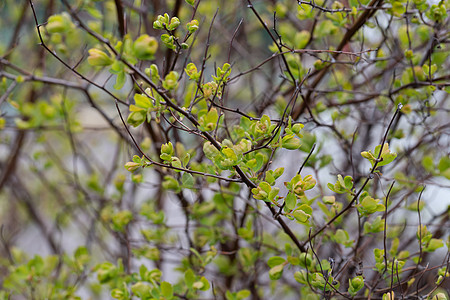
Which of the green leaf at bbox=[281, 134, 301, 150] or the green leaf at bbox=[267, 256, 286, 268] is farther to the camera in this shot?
the green leaf at bbox=[267, 256, 286, 268]

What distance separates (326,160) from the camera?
1.20m

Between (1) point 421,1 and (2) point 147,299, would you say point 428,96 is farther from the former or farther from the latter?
(2) point 147,299

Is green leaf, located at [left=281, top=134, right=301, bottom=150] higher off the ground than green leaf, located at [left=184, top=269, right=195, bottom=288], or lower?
higher

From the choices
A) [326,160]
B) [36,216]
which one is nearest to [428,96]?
[326,160]

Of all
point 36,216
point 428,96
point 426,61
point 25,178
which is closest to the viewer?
point 428,96

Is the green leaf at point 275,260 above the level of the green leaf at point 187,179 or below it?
below

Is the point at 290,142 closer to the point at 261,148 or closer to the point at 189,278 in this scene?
the point at 261,148

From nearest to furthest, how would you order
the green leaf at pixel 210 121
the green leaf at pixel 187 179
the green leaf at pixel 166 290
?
1. the green leaf at pixel 210 121
2. the green leaf at pixel 187 179
3. the green leaf at pixel 166 290

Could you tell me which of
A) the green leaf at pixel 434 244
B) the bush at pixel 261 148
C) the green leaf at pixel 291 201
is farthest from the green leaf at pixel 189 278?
the green leaf at pixel 434 244

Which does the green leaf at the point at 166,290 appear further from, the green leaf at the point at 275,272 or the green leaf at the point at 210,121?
the green leaf at the point at 210,121

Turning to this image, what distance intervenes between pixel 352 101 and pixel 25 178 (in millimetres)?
2368

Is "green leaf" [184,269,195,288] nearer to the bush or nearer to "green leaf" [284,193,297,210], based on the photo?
the bush

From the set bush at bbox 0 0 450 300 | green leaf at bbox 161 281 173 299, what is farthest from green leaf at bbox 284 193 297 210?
green leaf at bbox 161 281 173 299

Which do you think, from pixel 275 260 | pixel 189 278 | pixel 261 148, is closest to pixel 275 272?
pixel 275 260
